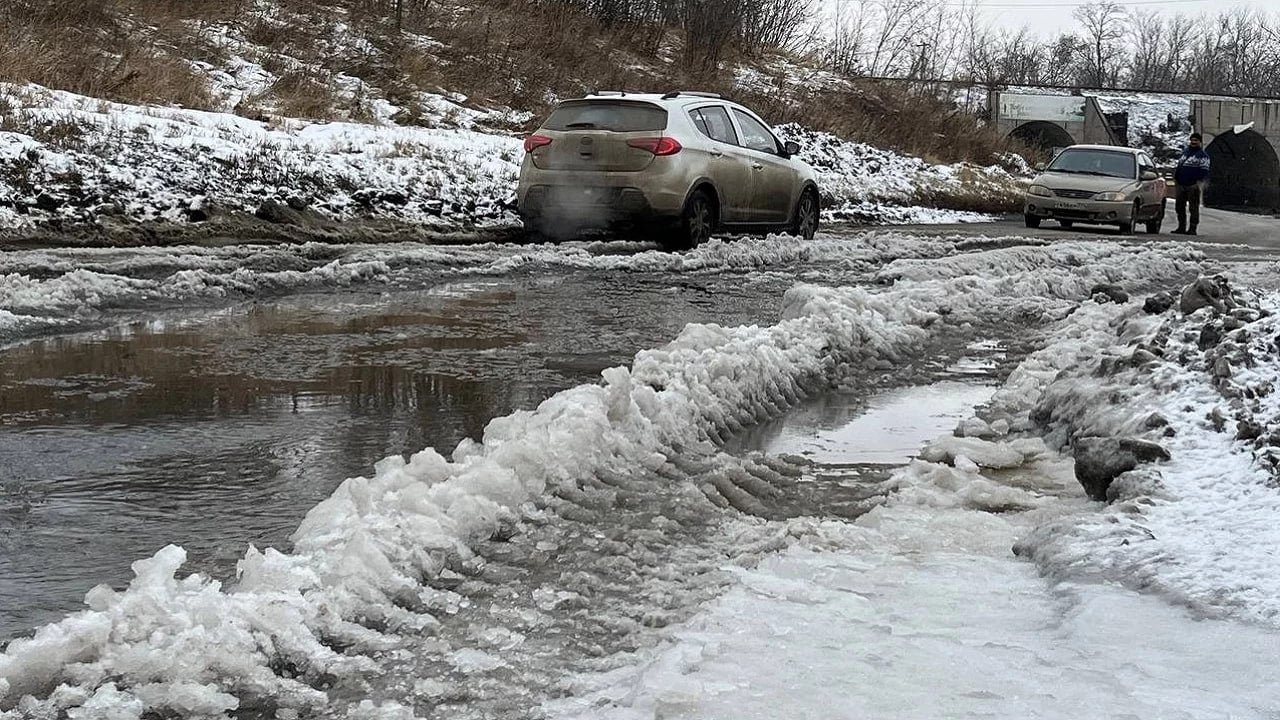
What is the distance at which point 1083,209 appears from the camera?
22.3 meters

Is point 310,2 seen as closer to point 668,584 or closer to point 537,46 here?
point 537,46

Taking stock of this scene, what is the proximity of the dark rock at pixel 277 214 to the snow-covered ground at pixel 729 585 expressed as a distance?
376 inches

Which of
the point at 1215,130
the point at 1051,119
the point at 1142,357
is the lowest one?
the point at 1142,357

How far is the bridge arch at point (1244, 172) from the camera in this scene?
57.0 m

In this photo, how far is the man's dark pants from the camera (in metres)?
22.8

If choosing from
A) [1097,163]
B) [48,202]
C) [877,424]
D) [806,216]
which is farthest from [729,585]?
[1097,163]

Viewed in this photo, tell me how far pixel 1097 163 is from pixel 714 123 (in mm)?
11799

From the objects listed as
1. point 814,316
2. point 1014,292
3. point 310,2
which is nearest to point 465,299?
point 814,316

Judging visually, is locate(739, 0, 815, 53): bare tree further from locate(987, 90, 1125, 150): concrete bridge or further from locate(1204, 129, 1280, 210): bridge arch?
locate(1204, 129, 1280, 210): bridge arch

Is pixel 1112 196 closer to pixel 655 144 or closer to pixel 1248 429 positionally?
pixel 655 144

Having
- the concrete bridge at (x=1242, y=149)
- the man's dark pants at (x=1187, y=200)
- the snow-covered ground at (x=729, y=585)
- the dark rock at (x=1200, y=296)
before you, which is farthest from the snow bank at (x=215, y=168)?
the concrete bridge at (x=1242, y=149)

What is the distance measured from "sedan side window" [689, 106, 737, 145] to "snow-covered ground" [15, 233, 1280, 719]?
881cm

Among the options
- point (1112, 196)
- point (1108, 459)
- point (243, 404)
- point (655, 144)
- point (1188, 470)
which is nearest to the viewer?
point (1188, 470)

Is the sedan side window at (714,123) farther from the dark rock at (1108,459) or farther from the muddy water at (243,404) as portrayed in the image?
the dark rock at (1108,459)
